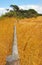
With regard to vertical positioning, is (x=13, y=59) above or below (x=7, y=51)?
above

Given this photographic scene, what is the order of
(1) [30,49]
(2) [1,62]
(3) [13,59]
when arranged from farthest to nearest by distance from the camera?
(1) [30,49]
(2) [1,62]
(3) [13,59]

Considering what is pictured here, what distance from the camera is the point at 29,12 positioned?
26.4 meters

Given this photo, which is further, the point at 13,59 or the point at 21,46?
the point at 21,46

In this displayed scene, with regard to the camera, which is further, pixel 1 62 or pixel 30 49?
pixel 30 49

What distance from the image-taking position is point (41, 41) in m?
9.40

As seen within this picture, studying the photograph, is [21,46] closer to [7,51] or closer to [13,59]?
[7,51]

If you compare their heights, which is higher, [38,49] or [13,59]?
[13,59]

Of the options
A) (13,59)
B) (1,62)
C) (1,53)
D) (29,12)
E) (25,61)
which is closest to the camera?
(13,59)

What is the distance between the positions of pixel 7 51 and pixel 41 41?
135 centimetres

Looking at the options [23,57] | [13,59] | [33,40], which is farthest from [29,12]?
[13,59]

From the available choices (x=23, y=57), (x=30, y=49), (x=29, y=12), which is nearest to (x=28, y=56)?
(x=23, y=57)

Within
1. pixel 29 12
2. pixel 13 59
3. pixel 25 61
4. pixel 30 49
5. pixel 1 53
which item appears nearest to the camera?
pixel 13 59

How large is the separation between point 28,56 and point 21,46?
1372mm

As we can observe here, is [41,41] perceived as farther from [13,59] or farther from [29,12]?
[29,12]
